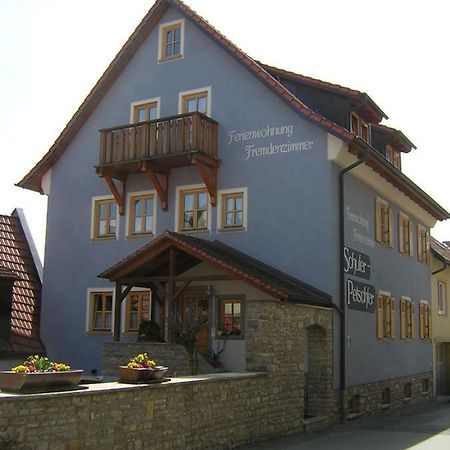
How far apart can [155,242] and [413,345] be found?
11898 millimetres

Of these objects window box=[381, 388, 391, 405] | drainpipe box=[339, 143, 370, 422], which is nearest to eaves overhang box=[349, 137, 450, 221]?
drainpipe box=[339, 143, 370, 422]

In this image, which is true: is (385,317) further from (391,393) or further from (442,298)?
(442,298)

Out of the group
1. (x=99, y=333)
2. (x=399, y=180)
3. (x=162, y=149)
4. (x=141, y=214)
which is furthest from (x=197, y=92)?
(x=99, y=333)

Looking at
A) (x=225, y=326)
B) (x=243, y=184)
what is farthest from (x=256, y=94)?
(x=225, y=326)

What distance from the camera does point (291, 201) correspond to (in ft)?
61.6

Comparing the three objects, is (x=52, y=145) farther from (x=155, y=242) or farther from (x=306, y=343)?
(x=306, y=343)

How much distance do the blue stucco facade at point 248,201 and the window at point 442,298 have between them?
5.79 meters

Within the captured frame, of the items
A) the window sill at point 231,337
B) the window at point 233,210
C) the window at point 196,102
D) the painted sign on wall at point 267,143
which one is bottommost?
the window sill at point 231,337

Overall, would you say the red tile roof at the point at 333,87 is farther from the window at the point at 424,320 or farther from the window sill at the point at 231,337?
the window at the point at 424,320

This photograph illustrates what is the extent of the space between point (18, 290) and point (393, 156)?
Answer: 1351 cm

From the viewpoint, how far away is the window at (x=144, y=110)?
21.5 metres

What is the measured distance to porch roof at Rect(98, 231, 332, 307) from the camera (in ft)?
53.7

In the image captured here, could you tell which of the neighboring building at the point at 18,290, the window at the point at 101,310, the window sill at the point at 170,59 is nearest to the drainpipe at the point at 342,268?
the window sill at the point at 170,59

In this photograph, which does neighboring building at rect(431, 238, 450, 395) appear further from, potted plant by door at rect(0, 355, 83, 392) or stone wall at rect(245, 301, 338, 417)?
potted plant by door at rect(0, 355, 83, 392)
